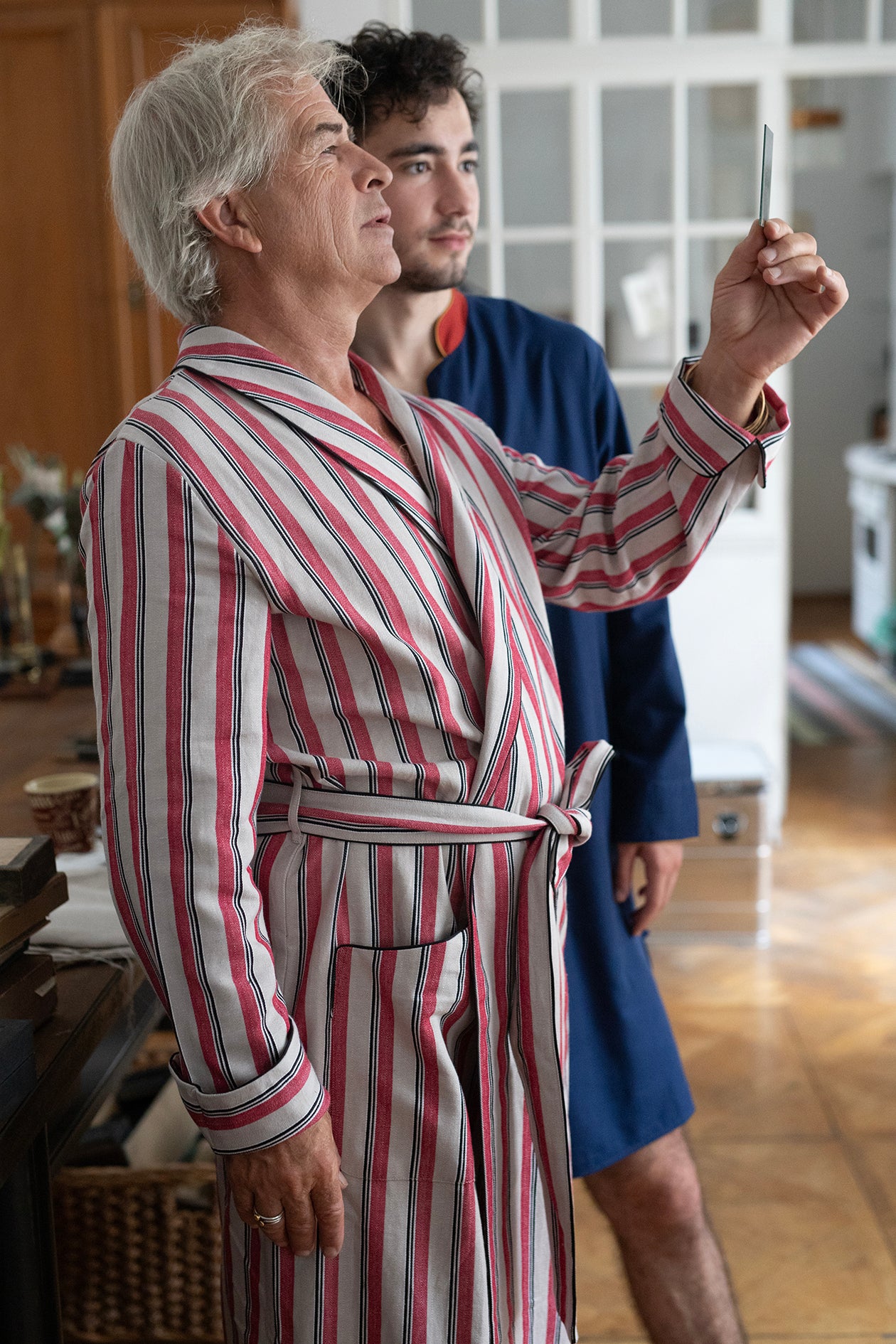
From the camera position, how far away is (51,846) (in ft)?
3.80

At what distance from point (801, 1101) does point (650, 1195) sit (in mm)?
1128

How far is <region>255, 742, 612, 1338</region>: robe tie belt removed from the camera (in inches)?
40.8

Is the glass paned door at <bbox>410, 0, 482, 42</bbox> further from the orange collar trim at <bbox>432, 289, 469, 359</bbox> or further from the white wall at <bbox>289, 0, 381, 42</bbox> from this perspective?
the orange collar trim at <bbox>432, 289, 469, 359</bbox>

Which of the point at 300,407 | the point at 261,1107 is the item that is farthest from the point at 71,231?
the point at 261,1107

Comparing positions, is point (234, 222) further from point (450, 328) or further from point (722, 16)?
point (722, 16)

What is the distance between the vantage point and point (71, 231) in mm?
3537

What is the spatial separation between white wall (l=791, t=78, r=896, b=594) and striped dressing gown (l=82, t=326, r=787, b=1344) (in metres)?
6.89

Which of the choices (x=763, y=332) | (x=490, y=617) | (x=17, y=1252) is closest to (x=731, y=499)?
(x=763, y=332)

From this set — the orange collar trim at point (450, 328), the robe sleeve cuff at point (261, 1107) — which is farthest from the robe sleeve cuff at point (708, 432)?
the robe sleeve cuff at point (261, 1107)

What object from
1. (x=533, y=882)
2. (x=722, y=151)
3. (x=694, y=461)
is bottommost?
(x=533, y=882)

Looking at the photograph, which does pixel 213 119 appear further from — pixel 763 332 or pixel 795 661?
pixel 795 661

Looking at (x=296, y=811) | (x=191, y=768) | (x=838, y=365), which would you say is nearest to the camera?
(x=191, y=768)

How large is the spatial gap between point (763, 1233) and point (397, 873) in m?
1.44

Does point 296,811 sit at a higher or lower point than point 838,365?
lower
